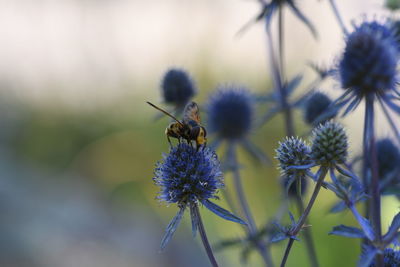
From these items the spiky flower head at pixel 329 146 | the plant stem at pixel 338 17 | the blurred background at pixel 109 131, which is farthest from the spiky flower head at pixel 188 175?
the blurred background at pixel 109 131

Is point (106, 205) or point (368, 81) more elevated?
point (106, 205)

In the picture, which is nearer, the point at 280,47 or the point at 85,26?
the point at 280,47

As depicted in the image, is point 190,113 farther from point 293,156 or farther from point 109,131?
point 109,131

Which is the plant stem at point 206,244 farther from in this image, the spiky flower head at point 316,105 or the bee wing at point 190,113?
the spiky flower head at point 316,105

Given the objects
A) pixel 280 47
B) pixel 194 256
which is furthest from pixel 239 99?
pixel 194 256

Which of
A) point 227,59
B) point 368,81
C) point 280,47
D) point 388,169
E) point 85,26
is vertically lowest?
point 368,81

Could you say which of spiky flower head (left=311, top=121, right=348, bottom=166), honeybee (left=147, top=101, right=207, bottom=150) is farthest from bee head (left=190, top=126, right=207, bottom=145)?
spiky flower head (left=311, top=121, right=348, bottom=166)

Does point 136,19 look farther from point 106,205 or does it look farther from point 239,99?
point 239,99

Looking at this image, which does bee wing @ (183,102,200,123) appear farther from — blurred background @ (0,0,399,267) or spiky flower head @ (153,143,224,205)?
blurred background @ (0,0,399,267)
